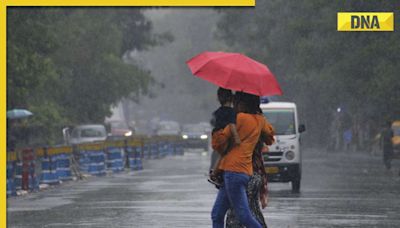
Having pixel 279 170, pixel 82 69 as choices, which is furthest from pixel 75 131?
pixel 279 170

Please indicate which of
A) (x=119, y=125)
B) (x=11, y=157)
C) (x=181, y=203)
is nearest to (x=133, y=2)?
(x=181, y=203)

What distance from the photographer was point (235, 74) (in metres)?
12.1

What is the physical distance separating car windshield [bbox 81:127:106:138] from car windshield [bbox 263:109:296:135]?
72.7ft

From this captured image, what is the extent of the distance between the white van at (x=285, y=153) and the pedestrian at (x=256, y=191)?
50.9ft

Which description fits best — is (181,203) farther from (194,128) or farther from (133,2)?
(194,128)

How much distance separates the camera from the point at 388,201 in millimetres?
24328

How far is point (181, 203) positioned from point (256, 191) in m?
10.8

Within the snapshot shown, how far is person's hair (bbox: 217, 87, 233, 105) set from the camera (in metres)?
12.1

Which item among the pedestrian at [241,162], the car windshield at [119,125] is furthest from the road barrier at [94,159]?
the car windshield at [119,125]

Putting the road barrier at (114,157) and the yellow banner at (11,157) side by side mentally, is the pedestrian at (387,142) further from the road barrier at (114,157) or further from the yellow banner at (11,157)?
the yellow banner at (11,157)

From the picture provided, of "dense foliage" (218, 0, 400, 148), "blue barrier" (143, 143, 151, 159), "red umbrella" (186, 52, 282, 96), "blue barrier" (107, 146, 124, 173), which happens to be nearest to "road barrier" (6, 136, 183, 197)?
"blue barrier" (107, 146, 124, 173)

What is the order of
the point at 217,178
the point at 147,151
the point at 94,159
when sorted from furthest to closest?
the point at 147,151
the point at 94,159
the point at 217,178

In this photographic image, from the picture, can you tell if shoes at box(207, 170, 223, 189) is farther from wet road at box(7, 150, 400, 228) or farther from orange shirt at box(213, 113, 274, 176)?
wet road at box(7, 150, 400, 228)

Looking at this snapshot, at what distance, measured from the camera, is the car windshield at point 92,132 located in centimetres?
5063
